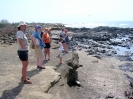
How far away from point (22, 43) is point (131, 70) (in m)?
11.0

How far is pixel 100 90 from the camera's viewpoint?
10.0m

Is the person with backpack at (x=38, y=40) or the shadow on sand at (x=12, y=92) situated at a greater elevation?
the person with backpack at (x=38, y=40)

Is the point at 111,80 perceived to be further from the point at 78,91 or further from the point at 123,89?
the point at 78,91

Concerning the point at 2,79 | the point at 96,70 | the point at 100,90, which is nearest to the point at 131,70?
Answer: the point at 96,70

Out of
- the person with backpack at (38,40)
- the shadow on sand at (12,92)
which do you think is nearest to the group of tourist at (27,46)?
the person with backpack at (38,40)

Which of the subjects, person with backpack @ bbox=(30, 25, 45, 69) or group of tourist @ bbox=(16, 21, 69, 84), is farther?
person with backpack @ bbox=(30, 25, 45, 69)

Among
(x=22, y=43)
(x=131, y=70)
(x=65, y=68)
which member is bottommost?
(x=131, y=70)

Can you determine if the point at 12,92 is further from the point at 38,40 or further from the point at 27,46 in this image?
the point at 38,40

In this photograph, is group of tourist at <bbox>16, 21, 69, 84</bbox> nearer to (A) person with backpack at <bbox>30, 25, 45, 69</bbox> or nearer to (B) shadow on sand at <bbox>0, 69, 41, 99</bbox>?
(A) person with backpack at <bbox>30, 25, 45, 69</bbox>

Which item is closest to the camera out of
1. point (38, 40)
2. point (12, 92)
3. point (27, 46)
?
point (12, 92)

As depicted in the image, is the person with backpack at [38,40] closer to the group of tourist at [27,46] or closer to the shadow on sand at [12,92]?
the group of tourist at [27,46]

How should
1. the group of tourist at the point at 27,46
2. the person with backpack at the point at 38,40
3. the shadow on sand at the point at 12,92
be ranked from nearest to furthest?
the shadow on sand at the point at 12,92 < the group of tourist at the point at 27,46 < the person with backpack at the point at 38,40

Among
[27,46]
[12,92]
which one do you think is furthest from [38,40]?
[12,92]

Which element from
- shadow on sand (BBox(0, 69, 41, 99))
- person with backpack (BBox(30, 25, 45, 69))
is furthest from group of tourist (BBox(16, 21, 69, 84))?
shadow on sand (BBox(0, 69, 41, 99))
